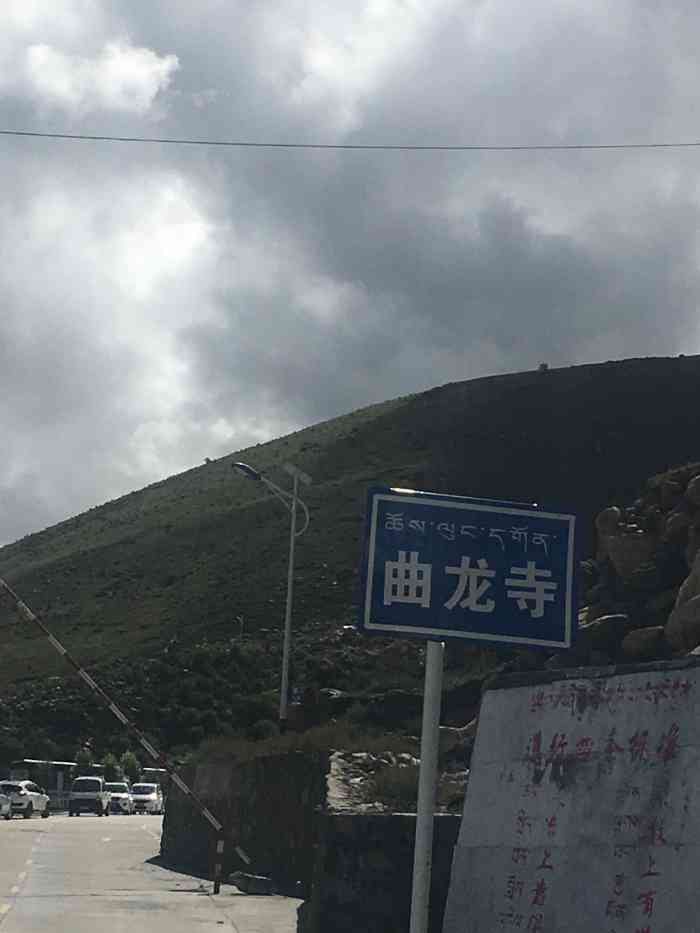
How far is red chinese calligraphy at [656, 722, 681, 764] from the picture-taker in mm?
8000

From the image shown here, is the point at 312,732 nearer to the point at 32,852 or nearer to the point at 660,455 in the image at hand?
the point at 32,852

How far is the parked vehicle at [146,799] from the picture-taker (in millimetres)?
61656

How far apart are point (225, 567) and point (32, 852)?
203 ft

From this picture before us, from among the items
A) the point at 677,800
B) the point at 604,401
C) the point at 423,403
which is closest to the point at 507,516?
the point at 677,800

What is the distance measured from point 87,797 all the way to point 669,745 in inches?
2016

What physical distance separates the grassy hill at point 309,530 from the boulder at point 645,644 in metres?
33.6

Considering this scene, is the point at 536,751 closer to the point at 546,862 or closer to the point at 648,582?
the point at 546,862

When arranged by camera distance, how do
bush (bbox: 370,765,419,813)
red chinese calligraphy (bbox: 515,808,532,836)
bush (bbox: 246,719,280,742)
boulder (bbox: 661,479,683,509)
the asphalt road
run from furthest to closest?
boulder (bbox: 661,479,683,509)
bush (bbox: 246,719,280,742)
bush (bbox: 370,765,419,813)
the asphalt road
red chinese calligraphy (bbox: 515,808,532,836)

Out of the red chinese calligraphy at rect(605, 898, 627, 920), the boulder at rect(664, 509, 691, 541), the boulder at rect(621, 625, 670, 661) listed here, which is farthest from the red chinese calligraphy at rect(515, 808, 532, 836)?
the boulder at rect(664, 509, 691, 541)

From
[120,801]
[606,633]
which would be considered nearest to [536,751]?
[606,633]

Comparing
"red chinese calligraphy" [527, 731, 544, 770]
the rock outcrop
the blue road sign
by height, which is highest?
the rock outcrop

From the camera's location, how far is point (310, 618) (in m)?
79.1

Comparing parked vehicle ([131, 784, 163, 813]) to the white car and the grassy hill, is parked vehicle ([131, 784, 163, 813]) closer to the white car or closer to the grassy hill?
the grassy hill

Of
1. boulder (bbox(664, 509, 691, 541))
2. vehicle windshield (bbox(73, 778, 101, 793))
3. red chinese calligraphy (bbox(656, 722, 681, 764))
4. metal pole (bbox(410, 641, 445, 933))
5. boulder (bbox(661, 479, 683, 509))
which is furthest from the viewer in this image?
vehicle windshield (bbox(73, 778, 101, 793))
